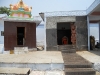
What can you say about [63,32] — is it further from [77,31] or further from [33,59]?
[33,59]

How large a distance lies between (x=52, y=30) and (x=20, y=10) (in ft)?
11.2

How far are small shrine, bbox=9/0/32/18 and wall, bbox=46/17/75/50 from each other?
7.30 ft

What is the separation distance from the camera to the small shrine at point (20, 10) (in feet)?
38.6

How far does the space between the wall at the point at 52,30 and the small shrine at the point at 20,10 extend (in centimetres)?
223

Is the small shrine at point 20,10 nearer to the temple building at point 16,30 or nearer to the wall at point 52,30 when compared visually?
the temple building at point 16,30

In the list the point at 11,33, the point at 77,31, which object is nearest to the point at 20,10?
the point at 11,33

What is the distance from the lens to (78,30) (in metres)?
10.8

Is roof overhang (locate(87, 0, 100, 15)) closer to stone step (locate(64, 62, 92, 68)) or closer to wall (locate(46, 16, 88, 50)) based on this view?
wall (locate(46, 16, 88, 50))

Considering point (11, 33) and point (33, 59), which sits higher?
point (11, 33)

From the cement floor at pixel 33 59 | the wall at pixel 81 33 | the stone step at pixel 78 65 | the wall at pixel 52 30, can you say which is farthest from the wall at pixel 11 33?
the stone step at pixel 78 65

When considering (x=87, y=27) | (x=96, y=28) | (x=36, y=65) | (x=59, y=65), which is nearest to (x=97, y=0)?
(x=87, y=27)

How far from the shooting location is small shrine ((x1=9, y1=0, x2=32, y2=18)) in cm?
1177

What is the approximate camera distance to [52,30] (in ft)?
35.8

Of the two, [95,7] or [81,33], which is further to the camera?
[81,33]
